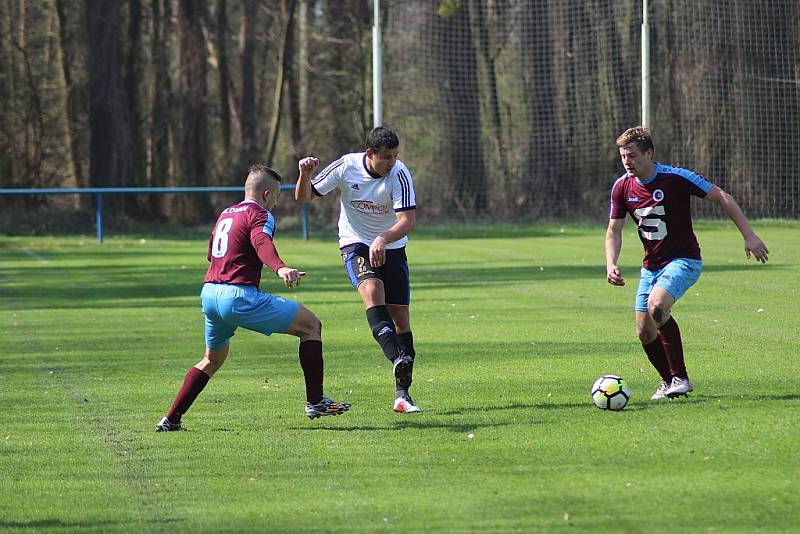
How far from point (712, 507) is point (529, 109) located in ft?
96.1

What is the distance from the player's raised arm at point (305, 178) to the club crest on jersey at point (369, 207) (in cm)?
31

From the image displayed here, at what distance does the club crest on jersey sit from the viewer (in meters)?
8.57

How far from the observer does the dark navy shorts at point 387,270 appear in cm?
857

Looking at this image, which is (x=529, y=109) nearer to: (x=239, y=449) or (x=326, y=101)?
(x=326, y=101)

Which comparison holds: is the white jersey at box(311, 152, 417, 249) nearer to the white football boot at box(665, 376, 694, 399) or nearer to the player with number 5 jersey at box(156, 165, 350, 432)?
the player with number 5 jersey at box(156, 165, 350, 432)

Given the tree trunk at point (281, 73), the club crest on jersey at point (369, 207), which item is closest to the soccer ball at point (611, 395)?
the club crest on jersey at point (369, 207)

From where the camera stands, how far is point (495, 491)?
5.99 m

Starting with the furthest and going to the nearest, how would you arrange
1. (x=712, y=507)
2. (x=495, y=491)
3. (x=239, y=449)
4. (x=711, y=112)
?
(x=711, y=112) → (x=239, y=449) → (x=495, y=491) → (x=712, y=507)

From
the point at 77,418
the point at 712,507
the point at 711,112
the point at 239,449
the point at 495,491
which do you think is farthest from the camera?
the point at 711,112

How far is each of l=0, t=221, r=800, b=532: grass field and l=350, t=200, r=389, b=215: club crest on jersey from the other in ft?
4.22

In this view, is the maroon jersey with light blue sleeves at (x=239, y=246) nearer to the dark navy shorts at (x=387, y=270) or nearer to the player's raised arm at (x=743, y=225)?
the dark navy shorts at (x=387, y=270)

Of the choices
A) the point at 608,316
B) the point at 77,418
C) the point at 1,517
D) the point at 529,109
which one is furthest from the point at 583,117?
the point at 1,517

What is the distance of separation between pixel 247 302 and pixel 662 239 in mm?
2827

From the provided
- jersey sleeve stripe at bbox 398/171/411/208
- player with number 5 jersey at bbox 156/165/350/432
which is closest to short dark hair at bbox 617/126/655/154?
A: jersey sleeve stripe at bbox 398/171/411/208
